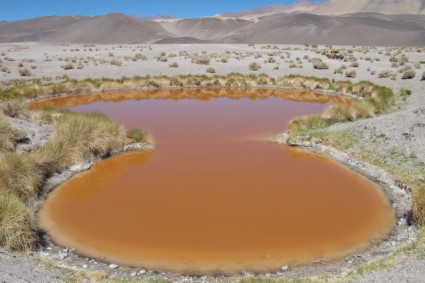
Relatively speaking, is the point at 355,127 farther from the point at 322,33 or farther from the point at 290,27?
the point at 290,27

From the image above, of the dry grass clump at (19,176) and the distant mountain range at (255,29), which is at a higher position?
the distant mountain range at (255,29)

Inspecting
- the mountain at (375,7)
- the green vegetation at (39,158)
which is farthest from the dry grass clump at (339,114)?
the mountain at (375,7)

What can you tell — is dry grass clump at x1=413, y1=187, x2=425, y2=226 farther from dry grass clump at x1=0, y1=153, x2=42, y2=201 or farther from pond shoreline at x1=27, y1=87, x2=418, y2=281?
dry grass clump at x1=0, y1=153, x2=42, y2=201

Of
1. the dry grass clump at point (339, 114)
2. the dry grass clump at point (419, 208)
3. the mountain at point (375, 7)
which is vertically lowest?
the dry grass clump at point (419, 208)

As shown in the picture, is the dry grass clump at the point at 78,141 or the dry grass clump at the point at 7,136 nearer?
the dry grass clump at the point at 78,141

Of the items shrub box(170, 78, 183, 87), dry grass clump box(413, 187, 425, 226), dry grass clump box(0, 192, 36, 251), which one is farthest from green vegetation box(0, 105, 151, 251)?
shrub box(170, 78, 183, 87)

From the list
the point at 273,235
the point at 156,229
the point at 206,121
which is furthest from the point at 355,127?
the point at 156,229

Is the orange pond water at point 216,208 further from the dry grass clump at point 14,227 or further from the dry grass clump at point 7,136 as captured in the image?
the dry grass clump at point 7,136
